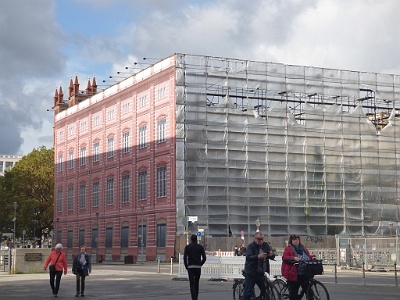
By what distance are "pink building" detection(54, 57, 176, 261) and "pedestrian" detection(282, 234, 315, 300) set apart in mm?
48248

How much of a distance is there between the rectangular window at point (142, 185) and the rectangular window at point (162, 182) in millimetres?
3104

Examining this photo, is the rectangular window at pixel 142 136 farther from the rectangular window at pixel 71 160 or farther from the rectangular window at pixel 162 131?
the rectangular window at pixel 71 160

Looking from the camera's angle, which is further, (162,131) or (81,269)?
(162,131)

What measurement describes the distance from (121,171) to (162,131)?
10512mm

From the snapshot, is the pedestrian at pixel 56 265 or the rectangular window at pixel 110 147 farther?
the rectangular window at pixel 110 147

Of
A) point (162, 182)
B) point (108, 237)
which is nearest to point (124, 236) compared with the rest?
point (108, 237)

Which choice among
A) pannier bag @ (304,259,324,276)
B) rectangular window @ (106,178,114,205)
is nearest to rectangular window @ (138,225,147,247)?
rectangular window @ (106,178,114,205)

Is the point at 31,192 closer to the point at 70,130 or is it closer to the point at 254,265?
the point at 70,130

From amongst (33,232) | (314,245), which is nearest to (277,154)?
(314,245)

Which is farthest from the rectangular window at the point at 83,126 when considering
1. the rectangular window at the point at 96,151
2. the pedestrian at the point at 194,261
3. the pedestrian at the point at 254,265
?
the pedestrian at the point at 254,265

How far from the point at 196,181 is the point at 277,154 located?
8992mm

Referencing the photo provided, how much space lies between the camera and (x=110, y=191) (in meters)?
78.6

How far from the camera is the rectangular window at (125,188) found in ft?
245

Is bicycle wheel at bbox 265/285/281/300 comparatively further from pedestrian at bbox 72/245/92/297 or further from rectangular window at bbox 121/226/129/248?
rectangular window at bbox 121/226/129/248
